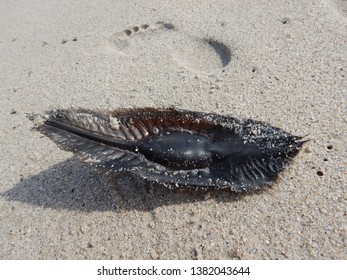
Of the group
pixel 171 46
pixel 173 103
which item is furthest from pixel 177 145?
pixel 171 46

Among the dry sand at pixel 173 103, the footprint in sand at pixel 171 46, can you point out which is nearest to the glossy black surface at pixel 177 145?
the dry sand at pixel 173 103

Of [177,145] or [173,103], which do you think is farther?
[173,103]

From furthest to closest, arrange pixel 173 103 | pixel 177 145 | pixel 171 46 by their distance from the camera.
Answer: pixel 171 46 < pixel 173 103 < pixel 177 145

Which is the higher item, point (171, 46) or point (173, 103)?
point (171, 46)

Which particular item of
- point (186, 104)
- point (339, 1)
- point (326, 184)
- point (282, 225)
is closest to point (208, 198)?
point (282, 225)

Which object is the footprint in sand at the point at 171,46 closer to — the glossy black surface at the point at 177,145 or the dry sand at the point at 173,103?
the dry sand at the point at 173,103

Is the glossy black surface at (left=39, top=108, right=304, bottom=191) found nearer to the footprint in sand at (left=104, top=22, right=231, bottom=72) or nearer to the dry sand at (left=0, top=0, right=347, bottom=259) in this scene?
the dry sand at (left=0, top=0, right=347, bottom=259)

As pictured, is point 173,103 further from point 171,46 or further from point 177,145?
point 171,46
